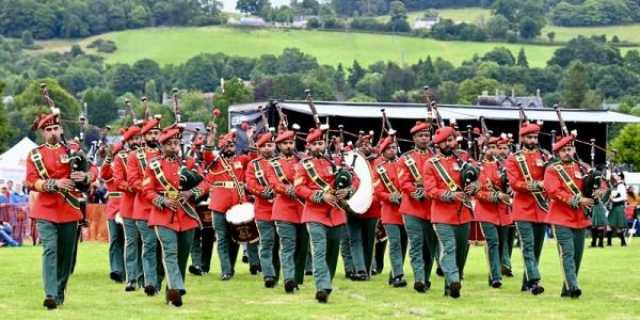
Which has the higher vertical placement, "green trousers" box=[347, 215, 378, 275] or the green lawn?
"green trousers" box=[347, 215, 378, 275]

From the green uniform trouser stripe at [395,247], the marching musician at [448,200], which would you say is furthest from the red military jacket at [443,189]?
the green uniform trouser stripe at [395,247]

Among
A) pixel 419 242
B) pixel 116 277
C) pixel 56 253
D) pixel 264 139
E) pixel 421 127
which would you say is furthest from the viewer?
pixel 116 277

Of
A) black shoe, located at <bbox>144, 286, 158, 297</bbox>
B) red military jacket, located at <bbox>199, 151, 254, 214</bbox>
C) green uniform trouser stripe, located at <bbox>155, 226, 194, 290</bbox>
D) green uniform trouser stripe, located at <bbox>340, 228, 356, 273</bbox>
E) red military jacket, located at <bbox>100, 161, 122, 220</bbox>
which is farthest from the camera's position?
green uniform trouser stripe, located at <bbox>340, 228, 356, 273</bbox>

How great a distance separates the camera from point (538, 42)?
6964 inches

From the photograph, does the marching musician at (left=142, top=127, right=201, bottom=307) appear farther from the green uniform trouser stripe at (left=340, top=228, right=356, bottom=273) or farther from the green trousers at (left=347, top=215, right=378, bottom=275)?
the green uniform trouser stripe at (left=340, top=228, right=356, bottom=273)

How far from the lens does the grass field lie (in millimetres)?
19234

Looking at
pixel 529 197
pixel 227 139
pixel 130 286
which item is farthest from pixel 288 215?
pixel 227 139

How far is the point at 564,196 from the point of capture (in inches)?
818

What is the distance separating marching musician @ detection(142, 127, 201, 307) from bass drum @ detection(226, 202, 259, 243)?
433 cm

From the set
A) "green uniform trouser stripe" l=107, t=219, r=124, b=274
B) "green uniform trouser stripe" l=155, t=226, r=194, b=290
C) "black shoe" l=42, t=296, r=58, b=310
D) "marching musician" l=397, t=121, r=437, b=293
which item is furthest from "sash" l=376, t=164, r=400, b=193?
"black shoe" l=42, t=296, r=58, b=310

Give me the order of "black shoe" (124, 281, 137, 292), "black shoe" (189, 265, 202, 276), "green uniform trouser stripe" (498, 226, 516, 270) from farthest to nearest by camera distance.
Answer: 1. "black shoe" (189, 265, 202, 276)
2. "green uniform trouser stripe" (498, 226, 516, 270)
3. "black shoe" (124, 281, 137, 292)

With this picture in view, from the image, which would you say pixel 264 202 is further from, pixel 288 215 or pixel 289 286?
pixel 289 286

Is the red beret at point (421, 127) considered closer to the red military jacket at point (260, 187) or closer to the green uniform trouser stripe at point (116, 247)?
the red military jacket at point (260, 187)

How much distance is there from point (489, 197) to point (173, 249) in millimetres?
5397
